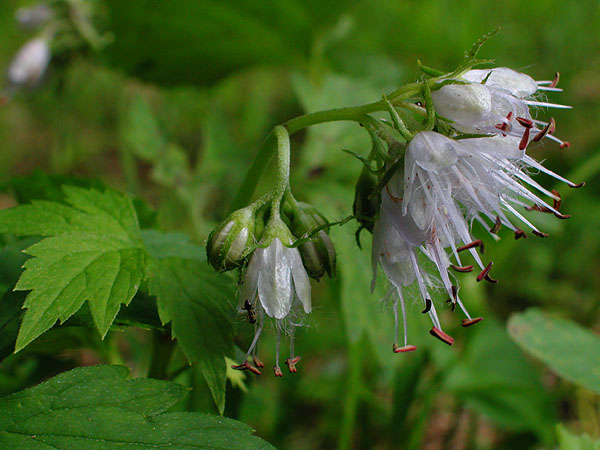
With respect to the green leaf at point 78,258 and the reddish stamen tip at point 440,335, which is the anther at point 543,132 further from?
the green leaf at point 78,258

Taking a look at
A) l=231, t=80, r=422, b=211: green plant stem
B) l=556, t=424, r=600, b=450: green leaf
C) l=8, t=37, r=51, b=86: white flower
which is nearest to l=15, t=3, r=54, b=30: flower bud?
l=8, t=37, r=51, b=86: white flower

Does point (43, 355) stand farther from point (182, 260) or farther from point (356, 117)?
point (356, 117)

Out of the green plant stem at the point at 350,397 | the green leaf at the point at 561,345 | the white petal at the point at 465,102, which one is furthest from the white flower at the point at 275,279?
the green leaf at the point at 561,345

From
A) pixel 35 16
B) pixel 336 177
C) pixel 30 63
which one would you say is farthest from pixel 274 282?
pixel 35 16

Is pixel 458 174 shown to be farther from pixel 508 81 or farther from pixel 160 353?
pixel 160 353

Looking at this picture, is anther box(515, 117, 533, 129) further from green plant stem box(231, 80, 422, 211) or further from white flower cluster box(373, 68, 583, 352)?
green plant stem box(231, 80, 422, 211)

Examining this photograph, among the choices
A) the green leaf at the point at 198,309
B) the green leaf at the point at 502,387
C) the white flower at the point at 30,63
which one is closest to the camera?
the green leaf at the point at 198,309
